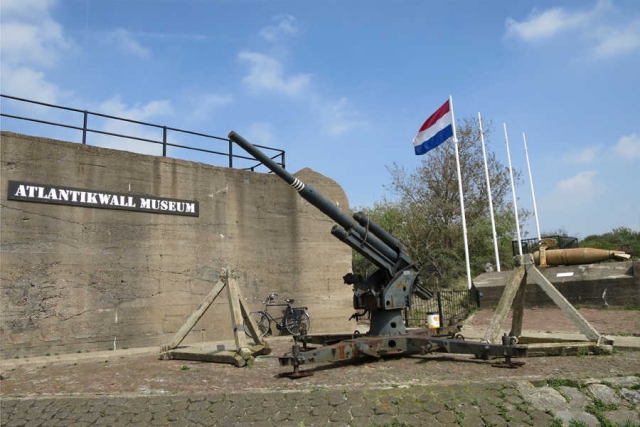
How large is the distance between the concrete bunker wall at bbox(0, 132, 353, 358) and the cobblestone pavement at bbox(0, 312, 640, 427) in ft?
11.1

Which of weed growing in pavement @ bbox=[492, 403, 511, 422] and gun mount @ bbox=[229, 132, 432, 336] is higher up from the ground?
gun mount @ bbox=[229, 132, 432, 336]

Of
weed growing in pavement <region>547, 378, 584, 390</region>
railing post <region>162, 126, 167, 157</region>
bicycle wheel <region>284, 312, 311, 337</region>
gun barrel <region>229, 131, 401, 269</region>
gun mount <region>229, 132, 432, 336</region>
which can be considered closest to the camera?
weed growing in pavement <region>547, 378, 584, 390</region>

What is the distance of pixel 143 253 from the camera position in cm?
1128

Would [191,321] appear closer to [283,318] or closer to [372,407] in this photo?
[283,318]

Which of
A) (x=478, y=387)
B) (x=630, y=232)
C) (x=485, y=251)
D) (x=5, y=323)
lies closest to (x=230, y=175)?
(x=5, y=323)

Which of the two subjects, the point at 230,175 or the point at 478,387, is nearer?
the point at 478,387

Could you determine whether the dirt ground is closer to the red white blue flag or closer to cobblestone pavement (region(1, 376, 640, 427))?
cobblestone pavement (region(1, 376, 640, 427))

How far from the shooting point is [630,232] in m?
43.4

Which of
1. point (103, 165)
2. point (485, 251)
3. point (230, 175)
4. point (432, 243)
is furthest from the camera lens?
point (432, 243)

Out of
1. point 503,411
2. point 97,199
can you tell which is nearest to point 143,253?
point 97,199

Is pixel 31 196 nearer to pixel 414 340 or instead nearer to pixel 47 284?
pixel 47 284

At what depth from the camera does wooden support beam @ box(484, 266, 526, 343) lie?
781 centimetres

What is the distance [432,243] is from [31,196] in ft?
72.5

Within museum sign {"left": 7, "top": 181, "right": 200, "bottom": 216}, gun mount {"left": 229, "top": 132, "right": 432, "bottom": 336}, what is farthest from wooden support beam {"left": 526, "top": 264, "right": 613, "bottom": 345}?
museum sign {"left": 7, "top": 181, "right": 200, "bottom": 216}
